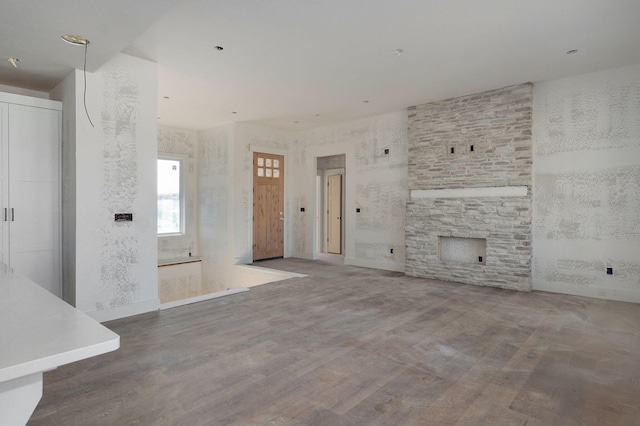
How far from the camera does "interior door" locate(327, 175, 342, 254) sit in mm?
9836

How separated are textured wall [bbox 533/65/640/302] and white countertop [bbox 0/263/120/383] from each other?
5.73 m

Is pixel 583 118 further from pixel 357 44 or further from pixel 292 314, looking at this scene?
pixel 292 314

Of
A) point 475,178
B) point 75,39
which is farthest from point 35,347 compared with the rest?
point 475,178

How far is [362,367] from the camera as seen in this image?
9.03 ft

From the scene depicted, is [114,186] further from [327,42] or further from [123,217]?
[327,42]

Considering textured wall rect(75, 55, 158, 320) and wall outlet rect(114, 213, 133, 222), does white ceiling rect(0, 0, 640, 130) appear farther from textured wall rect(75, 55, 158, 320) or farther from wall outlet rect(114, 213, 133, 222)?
wall outlet rect(114, 213, 133, 222)

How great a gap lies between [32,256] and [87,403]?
2423 mm

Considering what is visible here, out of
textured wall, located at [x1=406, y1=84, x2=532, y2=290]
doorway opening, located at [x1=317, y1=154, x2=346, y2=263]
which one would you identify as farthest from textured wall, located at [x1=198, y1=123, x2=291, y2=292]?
textured wall, located at [x1=406, y1=84, x2=532, y2=290]

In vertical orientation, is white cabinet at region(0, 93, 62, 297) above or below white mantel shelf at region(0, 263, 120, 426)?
above

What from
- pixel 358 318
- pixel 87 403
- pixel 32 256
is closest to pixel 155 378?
pixel 87 403

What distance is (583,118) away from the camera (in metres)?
4.90

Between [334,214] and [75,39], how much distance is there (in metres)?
7.54

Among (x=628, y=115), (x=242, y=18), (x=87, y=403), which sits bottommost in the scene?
(x=87, y=403)

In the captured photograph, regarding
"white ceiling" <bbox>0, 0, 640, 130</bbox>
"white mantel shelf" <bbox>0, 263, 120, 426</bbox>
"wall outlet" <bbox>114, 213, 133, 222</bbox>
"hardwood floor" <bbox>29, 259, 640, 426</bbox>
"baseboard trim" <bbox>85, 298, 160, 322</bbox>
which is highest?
"white ceiling" <bbox>0, 0, 640, 130</bbox>
